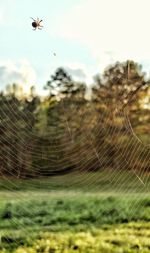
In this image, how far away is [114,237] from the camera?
553cm

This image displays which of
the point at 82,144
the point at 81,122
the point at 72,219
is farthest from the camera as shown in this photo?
the point at 72,219

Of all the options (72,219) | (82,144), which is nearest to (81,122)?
(82,144)

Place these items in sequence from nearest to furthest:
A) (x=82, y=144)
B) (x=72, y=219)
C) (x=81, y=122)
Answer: (x=81, y=122) < (x=82, y=144) < (x=72, y=219)

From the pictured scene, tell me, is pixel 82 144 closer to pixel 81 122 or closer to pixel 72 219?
pixel 81 122

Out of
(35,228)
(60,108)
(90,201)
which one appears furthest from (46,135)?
(90,201)

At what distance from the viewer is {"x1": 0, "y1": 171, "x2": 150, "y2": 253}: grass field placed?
5021mm

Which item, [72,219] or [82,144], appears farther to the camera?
[72,219]

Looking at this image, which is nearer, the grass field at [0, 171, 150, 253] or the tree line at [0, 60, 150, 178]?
the tree line at [0, 60, 150, 178]

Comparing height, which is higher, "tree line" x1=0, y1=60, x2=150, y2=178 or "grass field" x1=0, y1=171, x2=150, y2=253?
"tree line" x1=0, y1=60, x2=150, y2=178

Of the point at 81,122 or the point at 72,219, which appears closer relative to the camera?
the point at 81,122

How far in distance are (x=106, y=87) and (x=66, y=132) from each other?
44 cm

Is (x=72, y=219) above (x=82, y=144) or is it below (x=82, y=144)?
below

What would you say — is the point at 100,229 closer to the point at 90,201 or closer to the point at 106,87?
the point at 90,201

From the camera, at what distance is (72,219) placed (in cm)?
686
